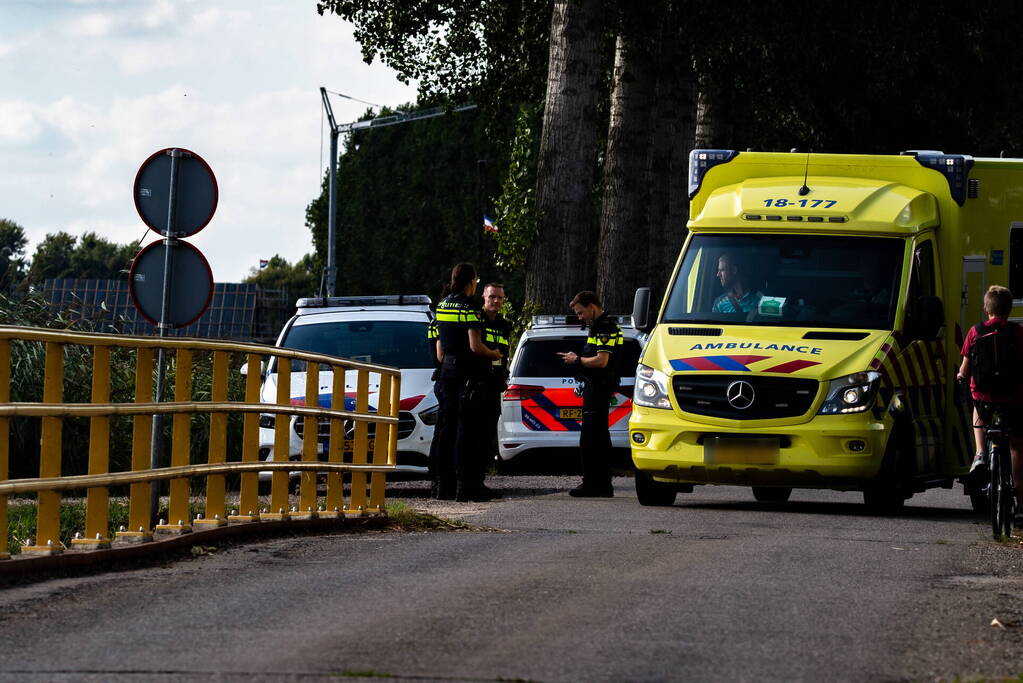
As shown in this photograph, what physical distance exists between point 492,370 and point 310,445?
11.6ft

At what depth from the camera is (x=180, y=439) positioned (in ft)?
34.0

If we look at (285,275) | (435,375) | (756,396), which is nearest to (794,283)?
(756,396)

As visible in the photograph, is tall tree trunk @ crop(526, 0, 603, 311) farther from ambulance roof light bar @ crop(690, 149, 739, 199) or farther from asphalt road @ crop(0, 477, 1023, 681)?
asphalt road @ crop(0, 477, 1023, 681)

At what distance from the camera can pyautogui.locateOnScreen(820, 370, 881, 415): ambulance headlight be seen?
45.3 ft

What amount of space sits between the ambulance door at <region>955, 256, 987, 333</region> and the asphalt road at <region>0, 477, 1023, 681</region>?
357 cm

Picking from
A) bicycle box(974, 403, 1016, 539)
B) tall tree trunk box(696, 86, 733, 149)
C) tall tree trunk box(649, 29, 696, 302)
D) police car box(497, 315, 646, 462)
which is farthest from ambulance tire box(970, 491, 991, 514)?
tall tree trunk box(696, 86, 733, 149)

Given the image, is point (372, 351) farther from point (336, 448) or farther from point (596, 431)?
point (336, 448)

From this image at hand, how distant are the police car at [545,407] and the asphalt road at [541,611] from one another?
662 cm

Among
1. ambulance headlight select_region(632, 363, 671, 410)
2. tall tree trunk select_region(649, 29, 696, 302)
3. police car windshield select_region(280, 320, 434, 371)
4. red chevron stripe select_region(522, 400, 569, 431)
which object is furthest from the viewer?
tall tree trunk select_region(649, 29, 696, 302)

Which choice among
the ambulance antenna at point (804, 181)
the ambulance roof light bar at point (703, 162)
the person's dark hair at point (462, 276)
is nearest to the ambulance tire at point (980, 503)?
the ambulance antenna at point (804, 181)

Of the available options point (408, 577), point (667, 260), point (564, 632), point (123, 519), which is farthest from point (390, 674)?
point (667, 260)

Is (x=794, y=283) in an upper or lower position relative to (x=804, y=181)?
lower

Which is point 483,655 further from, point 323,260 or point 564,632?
point 323,260

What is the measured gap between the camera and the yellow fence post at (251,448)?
442 inches
